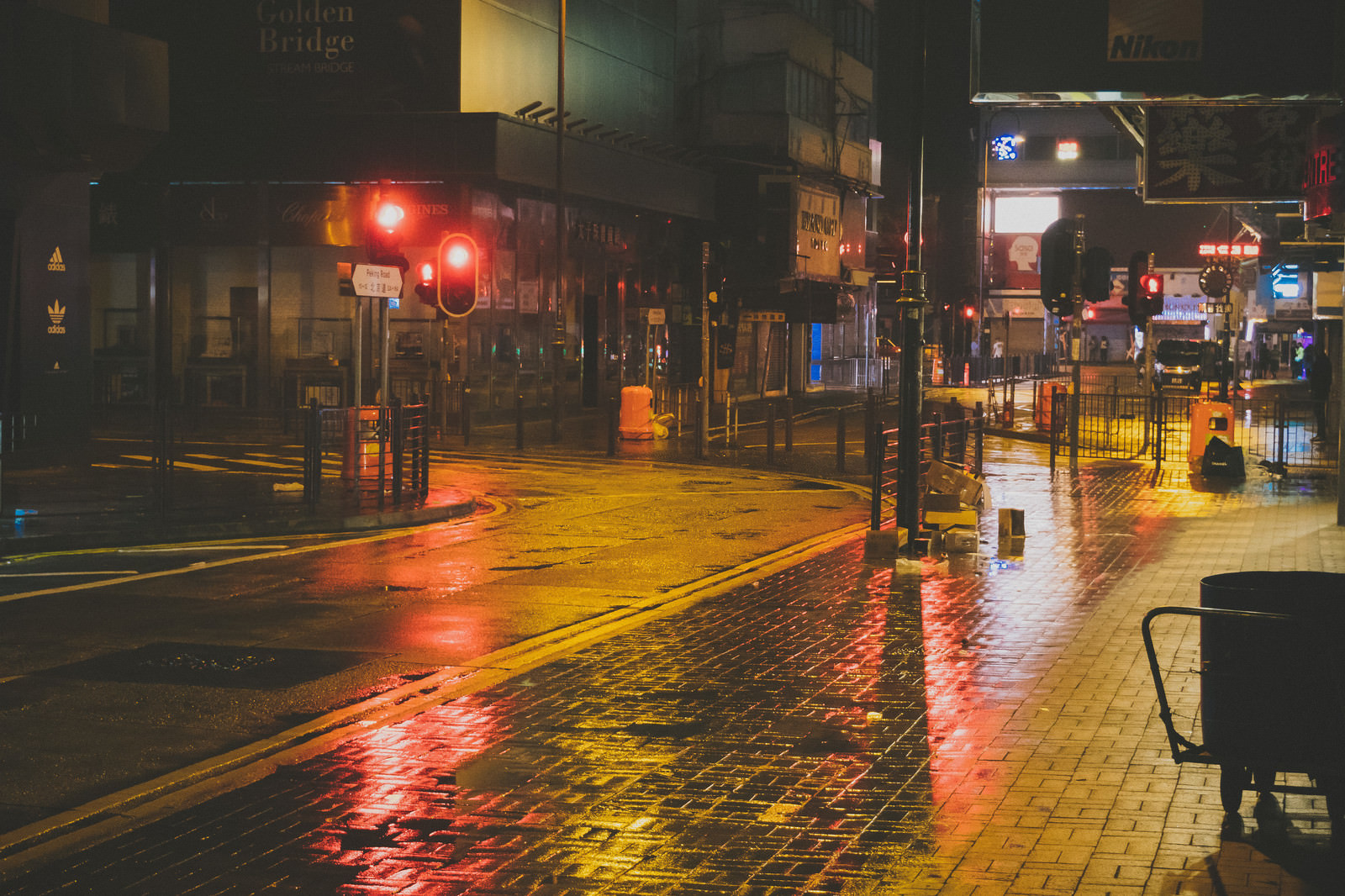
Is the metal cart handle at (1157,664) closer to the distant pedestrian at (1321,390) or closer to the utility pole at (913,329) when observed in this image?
the utility pole at (913,329)

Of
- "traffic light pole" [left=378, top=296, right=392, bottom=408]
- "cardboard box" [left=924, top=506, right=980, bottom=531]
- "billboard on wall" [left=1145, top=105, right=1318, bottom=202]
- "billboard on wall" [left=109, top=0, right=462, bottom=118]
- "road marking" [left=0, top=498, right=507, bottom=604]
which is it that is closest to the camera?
"road marking" [left=0, top=498, right=507, bottom=604]

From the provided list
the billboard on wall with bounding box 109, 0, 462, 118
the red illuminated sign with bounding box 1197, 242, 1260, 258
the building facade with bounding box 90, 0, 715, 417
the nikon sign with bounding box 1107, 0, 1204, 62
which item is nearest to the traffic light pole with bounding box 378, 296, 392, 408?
the nikon sign with bounding box 1107, 0, 1204, 62

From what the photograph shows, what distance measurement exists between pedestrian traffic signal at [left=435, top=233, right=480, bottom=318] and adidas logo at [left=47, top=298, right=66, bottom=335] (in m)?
5.80

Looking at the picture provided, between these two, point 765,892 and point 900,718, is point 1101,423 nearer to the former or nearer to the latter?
point 900,718

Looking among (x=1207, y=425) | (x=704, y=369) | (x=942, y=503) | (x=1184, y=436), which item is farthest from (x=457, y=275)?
(x=1184, y=436)

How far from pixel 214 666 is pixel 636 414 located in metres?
21.4

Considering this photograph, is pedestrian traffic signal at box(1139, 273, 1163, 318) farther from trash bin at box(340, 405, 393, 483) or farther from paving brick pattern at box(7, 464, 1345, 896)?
paving brick pattern at box(7, 464, 1345, 896)

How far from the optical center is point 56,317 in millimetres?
23391

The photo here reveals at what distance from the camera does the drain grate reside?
9148 millimetres

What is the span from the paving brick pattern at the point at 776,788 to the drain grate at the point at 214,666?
4.45ft

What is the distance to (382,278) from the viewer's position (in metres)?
18.5

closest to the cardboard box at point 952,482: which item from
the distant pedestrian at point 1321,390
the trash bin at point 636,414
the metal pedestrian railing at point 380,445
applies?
the metal pedestrian railing at point 380,445

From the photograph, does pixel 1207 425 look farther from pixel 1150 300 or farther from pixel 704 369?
pixel 704 369

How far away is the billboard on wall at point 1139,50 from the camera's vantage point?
13844 millimetres
